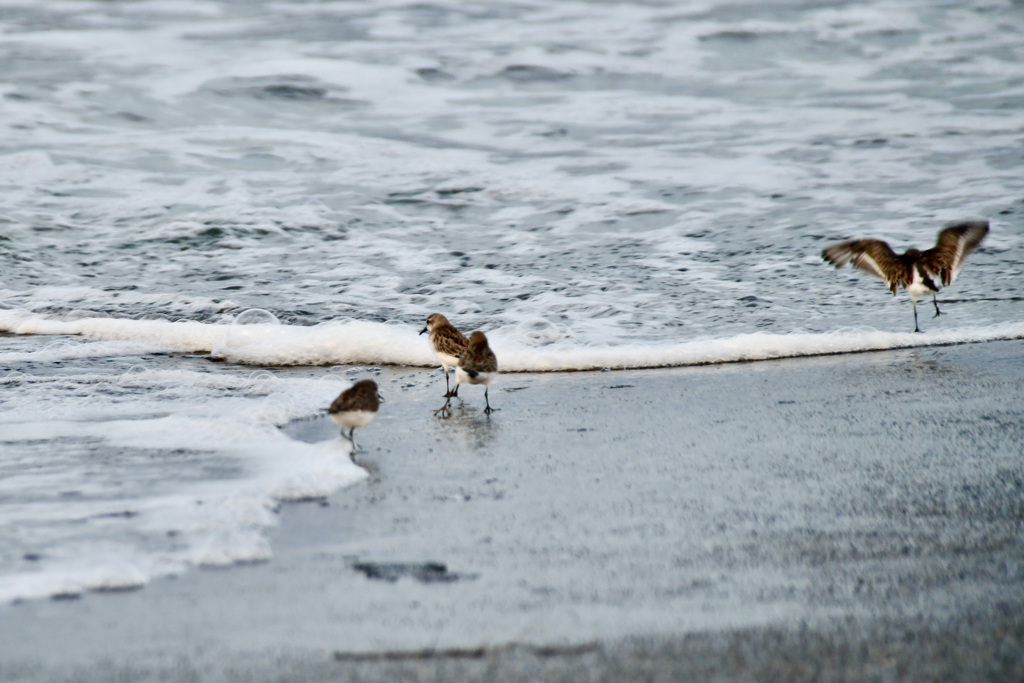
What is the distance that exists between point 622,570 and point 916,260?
5086 millimetres

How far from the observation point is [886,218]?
33.4 feet

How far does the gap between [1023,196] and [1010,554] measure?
853 cm

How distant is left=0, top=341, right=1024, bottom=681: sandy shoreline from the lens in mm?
2516

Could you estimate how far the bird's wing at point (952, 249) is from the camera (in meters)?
7.42

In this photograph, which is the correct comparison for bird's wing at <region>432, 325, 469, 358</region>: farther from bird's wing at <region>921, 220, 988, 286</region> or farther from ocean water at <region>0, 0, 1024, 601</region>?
bird's wing at <region>921, 220, 988, 286</region>

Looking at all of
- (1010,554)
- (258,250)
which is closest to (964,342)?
(1010,554)

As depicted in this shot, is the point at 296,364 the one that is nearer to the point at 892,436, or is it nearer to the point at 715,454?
the point at 715,454

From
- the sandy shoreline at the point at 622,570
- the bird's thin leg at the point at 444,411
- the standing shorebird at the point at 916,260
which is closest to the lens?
the sandy shoreline at the point at 622,570

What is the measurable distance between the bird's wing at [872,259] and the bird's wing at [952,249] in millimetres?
205

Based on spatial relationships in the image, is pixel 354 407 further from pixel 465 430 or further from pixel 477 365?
pixel 477 365

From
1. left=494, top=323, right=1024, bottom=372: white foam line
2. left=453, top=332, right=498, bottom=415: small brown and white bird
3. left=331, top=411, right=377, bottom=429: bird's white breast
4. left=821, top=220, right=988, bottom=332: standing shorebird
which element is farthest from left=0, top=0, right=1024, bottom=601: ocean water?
left=453, top=332, right=498, bottom=415: small brown and white bird

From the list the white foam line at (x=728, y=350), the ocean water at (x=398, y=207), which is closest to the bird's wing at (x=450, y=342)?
the ocean water at (x=398, y=207)

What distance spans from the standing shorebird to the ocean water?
27 centimetres

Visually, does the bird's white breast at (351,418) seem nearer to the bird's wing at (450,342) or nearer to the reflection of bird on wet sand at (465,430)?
the reflection of bird on wet sand at (465,430)
